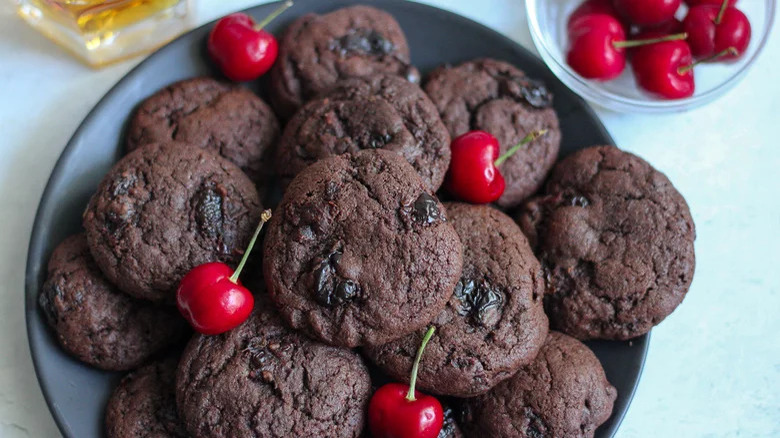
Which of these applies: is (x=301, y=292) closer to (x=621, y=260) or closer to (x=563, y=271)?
(x=563, y=271)

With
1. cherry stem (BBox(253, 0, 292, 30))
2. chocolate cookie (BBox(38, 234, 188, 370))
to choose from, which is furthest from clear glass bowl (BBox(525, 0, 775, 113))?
chocolate cookie (BBox(38, 234, 188, 370))

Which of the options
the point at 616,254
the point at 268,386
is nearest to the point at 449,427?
the point at 268,386

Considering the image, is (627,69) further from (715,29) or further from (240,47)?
(240,47)

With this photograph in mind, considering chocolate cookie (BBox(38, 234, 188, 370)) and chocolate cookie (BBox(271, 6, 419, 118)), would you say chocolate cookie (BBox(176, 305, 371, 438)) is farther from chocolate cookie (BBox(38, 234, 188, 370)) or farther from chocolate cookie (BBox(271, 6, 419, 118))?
chocolate cookie (BBox(271, 6, 419, 118))

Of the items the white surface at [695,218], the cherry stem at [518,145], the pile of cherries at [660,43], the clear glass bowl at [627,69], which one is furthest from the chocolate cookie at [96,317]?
the pile of cherries at [660,43]

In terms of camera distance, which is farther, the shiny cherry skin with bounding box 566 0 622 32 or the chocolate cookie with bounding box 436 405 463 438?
the shiny cherry skin with bounding box 566 0 622 32

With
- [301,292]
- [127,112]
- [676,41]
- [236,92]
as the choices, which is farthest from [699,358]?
[127,112]
